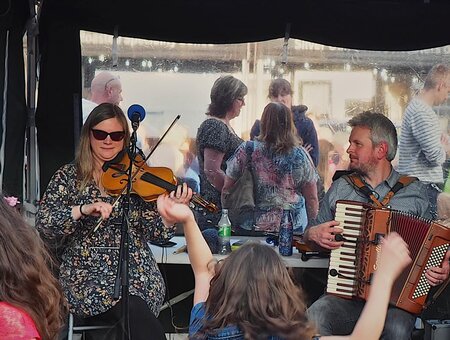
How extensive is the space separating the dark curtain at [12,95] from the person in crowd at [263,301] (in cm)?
236

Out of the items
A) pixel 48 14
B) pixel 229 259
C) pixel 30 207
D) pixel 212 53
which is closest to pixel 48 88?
pixel 48 14

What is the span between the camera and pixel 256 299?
2.04m

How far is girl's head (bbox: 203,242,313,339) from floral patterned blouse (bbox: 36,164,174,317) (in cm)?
164

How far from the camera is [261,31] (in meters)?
4.83

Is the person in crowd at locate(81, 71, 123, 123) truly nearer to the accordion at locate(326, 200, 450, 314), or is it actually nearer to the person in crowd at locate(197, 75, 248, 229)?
the person in crowd at locate(197, 75, 248, 229)

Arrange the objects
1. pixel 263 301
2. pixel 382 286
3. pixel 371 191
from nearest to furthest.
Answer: pixel 263 301
pixel 382 286
pixel 371 191

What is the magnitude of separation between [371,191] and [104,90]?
2.12m

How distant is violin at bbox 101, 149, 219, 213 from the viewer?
3.78 m

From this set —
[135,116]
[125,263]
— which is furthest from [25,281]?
[135,116]

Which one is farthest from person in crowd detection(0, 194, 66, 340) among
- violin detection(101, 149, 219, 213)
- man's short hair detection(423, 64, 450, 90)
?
man's short hair detection(423, 64, 450, 90)

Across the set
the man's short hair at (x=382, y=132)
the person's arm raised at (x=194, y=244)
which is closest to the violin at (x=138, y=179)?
the man's short hair at (x=382, y=132)

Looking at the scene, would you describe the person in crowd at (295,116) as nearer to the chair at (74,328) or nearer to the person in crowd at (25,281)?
the chair at (74,328)

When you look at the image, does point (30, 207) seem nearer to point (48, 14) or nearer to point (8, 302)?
point (48, 14)

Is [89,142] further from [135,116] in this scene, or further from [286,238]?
[286,238]
